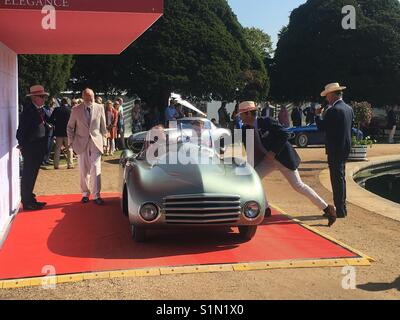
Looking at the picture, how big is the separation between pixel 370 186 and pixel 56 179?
26.0ft

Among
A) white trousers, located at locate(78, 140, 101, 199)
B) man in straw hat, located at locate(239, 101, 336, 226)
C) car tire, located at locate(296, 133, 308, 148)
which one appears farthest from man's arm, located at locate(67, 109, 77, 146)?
car tire, located at locate(296, 133, 308, 148)

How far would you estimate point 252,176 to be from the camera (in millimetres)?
6324

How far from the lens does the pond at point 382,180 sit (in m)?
12.7

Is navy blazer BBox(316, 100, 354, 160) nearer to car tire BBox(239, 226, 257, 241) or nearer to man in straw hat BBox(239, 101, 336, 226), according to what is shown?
man in straw hat BBox(239, 101, 336, 226)

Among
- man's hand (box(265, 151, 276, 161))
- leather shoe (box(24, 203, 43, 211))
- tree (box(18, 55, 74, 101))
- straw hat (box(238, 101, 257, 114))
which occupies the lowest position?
leather shoe (box(24, 203, 43, 211))

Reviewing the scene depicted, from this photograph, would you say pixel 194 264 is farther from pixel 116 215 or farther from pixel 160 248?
pixel 116 215

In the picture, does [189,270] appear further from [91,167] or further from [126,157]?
[91,167]

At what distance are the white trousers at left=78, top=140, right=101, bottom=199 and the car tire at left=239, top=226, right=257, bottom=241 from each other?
3057mm

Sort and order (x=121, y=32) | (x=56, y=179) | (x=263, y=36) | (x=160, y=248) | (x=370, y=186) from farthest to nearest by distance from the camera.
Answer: (x=263, y=36)
(x=370, y=186)
(x=56, y=179)
(x=121, y=32)
(x=160, y=248)

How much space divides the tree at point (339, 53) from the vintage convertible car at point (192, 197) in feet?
99.3

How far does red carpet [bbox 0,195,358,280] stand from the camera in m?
5.36

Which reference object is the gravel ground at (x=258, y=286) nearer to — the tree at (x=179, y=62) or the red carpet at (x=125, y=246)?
the red carpet at (x=125, y=246)
